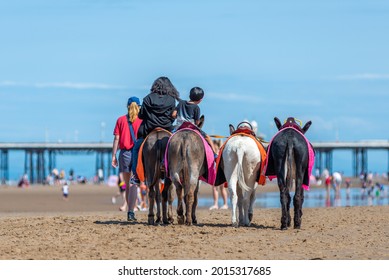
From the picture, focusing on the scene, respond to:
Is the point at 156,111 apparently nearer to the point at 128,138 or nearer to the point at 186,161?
the point at 186,161

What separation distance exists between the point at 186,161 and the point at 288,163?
4.94 ft

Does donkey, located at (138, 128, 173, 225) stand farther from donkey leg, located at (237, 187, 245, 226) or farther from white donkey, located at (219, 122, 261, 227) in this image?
donkey leg, located at (237, 187, 245, 226)

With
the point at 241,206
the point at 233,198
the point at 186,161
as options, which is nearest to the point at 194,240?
the point at 233,198

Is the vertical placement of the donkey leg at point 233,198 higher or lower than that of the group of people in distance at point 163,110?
lower

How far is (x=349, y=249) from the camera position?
12133 mm

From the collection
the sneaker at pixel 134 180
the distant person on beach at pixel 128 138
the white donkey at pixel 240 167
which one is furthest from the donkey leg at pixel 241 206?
the distant person on beach at pixel 128 138

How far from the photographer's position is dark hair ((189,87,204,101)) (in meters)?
15.4

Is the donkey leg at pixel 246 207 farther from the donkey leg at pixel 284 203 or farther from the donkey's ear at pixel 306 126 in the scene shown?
the donkey's ear at pixel 306 126

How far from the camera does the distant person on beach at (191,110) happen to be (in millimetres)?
15398

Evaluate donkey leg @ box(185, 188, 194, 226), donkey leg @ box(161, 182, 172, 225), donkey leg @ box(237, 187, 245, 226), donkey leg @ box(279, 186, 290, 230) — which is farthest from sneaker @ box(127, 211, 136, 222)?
donkey leg @ box(279, 186, 290, 230)

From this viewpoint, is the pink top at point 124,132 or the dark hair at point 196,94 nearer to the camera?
the dark hair at point 196,94

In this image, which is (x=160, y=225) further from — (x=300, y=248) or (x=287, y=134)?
(x=300, y=248)
